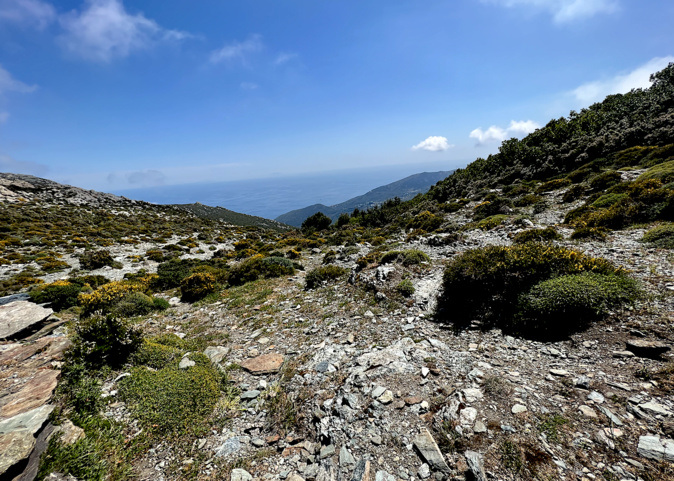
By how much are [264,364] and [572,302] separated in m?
8.61

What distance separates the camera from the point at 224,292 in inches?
587

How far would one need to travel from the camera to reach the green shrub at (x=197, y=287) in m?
14.4

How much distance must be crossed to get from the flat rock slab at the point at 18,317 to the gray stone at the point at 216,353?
6.49 meters

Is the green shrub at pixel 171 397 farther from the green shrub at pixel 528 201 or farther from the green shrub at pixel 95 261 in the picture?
the green shrub at pixel 528 201

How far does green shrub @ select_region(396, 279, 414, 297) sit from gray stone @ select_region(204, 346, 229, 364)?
6.88 metres

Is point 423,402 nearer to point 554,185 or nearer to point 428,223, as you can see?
point 428,223

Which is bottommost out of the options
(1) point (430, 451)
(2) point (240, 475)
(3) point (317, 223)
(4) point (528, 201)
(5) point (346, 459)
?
(3) point (317, 223)

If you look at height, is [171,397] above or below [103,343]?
below

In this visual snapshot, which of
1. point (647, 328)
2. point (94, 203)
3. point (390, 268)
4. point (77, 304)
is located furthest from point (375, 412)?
point (94, 203)

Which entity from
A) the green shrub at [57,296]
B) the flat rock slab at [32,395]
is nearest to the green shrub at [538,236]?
the flat rock slab at [32,395]

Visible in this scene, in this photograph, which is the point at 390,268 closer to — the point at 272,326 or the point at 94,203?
the point at 272,326

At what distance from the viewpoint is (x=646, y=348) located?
480 centimetres

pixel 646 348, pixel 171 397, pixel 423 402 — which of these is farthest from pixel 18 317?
pixel 646 348

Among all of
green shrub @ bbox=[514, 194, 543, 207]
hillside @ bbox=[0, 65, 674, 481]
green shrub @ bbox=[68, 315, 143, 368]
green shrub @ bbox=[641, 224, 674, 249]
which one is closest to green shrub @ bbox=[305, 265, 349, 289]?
hillside @ bbox=[0, 65, 674, 481]
